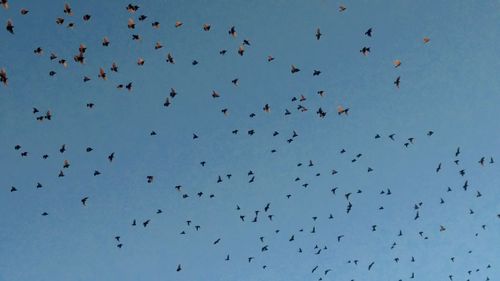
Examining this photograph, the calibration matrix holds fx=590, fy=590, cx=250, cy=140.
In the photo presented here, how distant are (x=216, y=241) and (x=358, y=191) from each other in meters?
9.12

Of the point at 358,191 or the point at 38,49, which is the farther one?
the point at 358,191

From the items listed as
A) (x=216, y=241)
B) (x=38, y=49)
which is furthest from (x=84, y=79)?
(x=216, y=241)

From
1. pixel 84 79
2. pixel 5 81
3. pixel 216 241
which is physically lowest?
pixel 216 241

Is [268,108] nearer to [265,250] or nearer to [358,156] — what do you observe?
[358,156]

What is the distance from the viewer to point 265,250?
3909 centimetres

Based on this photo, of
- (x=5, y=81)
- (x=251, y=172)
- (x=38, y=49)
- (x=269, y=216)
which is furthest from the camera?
(x=269, y=216)

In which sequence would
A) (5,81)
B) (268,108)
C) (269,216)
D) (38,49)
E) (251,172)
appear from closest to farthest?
(5,81) < (38,49) < (268,108) < (251,172) < (269,216)

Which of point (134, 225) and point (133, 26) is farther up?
point (133, 26)

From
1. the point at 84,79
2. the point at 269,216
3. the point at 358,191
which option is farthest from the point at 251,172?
the point at 84,79

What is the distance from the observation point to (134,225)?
114 ft

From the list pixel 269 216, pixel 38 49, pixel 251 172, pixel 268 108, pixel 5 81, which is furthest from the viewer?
pixel 269 216

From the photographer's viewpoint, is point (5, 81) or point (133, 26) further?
point (133, 26)

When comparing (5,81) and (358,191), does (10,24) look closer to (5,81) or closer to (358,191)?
(5,81)

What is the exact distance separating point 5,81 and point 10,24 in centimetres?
270
